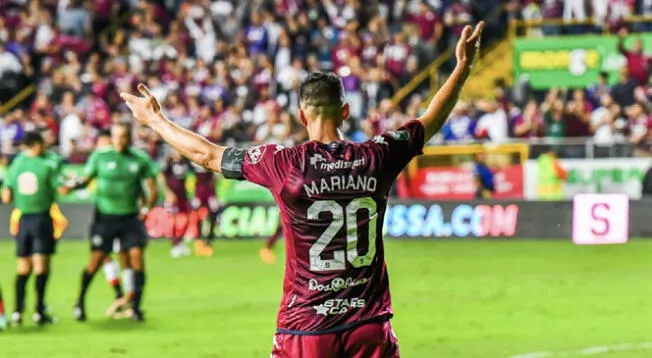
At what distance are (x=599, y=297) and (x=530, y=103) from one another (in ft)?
34.4

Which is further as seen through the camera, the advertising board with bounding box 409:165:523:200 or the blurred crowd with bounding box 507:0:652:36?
the blurred crowd with bounding box 507:0:652:36

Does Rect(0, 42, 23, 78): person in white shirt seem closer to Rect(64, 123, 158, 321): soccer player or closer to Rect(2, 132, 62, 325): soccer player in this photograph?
Rect(64, 123, 158, 321): soccer player

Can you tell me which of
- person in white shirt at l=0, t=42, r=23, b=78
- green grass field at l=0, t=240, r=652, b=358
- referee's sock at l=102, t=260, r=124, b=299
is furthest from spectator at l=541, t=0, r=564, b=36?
referee's sock at l=102, t=260, r=124, b=299

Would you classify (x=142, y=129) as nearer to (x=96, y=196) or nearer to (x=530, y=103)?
(x=530, y=103)

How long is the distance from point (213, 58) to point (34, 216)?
55.5ft

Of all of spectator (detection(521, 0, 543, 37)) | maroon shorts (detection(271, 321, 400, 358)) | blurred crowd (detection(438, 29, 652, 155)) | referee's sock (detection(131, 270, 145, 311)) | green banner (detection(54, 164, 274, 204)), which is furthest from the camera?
spectator (detection(521, 0, 543, 37))

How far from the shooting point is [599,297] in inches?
668

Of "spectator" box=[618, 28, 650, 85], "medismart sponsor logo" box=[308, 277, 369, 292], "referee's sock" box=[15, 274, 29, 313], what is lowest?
"referee's sock" box=[15, 274, 29, 313]

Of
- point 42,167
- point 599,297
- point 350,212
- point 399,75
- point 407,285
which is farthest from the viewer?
point 399,75

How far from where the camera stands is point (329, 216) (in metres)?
6.16

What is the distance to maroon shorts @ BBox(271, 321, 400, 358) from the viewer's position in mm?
6083

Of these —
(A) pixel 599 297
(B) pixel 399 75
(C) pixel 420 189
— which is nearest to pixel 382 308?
(A) pixel 599 297

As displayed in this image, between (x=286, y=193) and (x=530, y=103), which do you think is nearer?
(x=286, y=193)

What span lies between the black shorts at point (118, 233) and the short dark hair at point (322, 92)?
9566 mm
